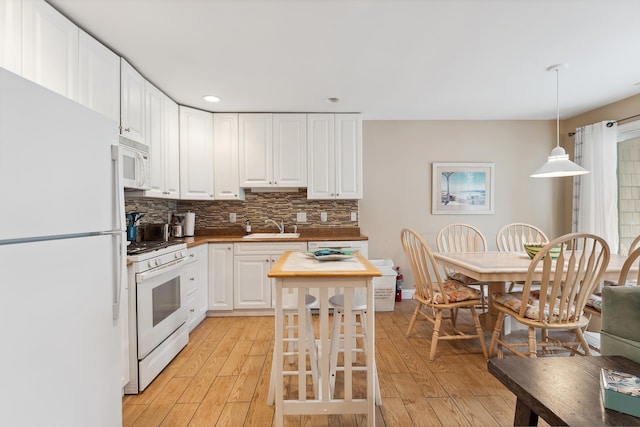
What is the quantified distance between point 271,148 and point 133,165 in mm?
1612

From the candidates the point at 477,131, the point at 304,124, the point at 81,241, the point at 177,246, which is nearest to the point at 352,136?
the point at 304,124

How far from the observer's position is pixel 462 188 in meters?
4.09

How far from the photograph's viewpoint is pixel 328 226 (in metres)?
3.97

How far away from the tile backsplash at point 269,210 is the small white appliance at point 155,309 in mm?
1305

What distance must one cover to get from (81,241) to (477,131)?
4.36 metres

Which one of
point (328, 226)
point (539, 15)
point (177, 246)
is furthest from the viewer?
point (328, 226)

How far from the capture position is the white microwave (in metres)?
2.18

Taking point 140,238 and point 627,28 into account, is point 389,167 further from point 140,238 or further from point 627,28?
point 140,238

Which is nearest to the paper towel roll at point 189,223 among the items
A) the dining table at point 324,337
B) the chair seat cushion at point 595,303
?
the dining table at point 324,337

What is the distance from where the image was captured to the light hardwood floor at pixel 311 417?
1.71m

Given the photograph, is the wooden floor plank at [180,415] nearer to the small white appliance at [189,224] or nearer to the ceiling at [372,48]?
the small white appliance at [189,224]

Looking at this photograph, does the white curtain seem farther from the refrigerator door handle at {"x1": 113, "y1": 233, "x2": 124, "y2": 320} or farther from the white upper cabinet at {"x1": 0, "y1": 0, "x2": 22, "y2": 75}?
the white upper cabinet at {"x1": 0, "y1": 0, "x2": 22, "y2": 75}

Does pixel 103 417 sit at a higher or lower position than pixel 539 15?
lower

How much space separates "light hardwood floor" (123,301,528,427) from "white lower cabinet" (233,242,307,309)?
0.55 metres
